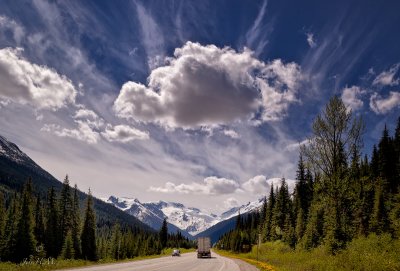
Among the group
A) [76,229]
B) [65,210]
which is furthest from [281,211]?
[65,210]

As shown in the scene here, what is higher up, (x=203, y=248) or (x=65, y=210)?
(x=65, y=210)

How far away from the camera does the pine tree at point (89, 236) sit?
64.6 m

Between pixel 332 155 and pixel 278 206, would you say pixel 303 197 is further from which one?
pixel 332 155

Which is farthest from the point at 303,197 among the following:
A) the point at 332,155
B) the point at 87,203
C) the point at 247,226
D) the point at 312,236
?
the point at 247,226

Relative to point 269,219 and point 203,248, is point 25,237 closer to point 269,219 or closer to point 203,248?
point 203,248

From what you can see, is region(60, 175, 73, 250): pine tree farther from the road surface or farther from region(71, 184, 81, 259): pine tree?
the road surface

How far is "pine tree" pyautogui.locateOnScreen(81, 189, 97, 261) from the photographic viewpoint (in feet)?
212

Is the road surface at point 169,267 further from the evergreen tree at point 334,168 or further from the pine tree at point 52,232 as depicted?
the pine tree at point 52,232

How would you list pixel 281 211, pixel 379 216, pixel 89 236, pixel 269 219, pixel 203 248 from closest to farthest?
pixel 379 216, pixel 203 248, pixel 89 236, pixel 281 211, pixel 269 219

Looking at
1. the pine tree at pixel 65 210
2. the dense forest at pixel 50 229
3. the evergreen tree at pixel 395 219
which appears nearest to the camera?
the evergreen tree at pixel 395 219

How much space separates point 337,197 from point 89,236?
172 feet

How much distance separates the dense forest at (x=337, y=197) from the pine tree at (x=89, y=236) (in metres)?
30.9

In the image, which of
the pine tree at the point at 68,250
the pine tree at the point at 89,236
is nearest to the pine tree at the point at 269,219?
the pine tree at the point at 89,236

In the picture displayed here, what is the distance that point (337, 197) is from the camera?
81.3ft
